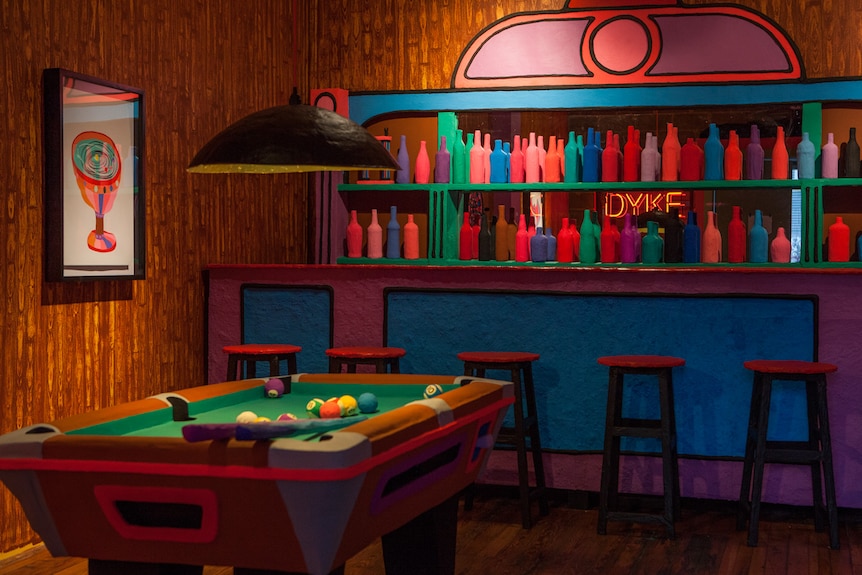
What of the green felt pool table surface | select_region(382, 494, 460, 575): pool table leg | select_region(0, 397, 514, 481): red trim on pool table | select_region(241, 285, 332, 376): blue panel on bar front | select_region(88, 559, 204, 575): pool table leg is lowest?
select_region(382, 494, 460, 575): pool table leg

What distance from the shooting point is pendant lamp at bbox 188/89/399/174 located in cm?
327

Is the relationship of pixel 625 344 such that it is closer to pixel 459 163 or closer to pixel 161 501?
pixel 459 163

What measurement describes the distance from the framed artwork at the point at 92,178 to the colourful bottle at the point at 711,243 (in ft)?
10.3

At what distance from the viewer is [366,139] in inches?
137

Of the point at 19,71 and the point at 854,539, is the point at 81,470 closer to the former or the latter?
the point at 19,71

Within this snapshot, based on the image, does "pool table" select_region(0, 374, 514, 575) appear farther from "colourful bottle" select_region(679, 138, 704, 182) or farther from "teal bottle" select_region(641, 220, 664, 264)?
"colourful bottle" select_region(679, 138, 704, 182)

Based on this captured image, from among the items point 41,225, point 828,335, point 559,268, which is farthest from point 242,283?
point 828,335

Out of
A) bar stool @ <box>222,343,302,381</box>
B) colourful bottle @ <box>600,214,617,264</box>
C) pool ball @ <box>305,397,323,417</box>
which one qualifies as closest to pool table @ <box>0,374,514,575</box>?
pool ball @ <box>305,397,323,417</box>

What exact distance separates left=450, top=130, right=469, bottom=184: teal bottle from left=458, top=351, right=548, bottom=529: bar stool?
171 cm

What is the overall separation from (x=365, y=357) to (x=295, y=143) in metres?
1.84

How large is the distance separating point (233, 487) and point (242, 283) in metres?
3.30

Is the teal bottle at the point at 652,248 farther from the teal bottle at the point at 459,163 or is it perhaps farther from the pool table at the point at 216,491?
the pool table at the point at 216,491

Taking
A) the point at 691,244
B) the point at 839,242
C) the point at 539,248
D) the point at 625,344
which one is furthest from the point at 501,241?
the point at 839,242

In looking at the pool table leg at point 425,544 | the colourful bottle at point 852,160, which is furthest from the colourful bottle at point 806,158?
the pool table leg at point 425,544
